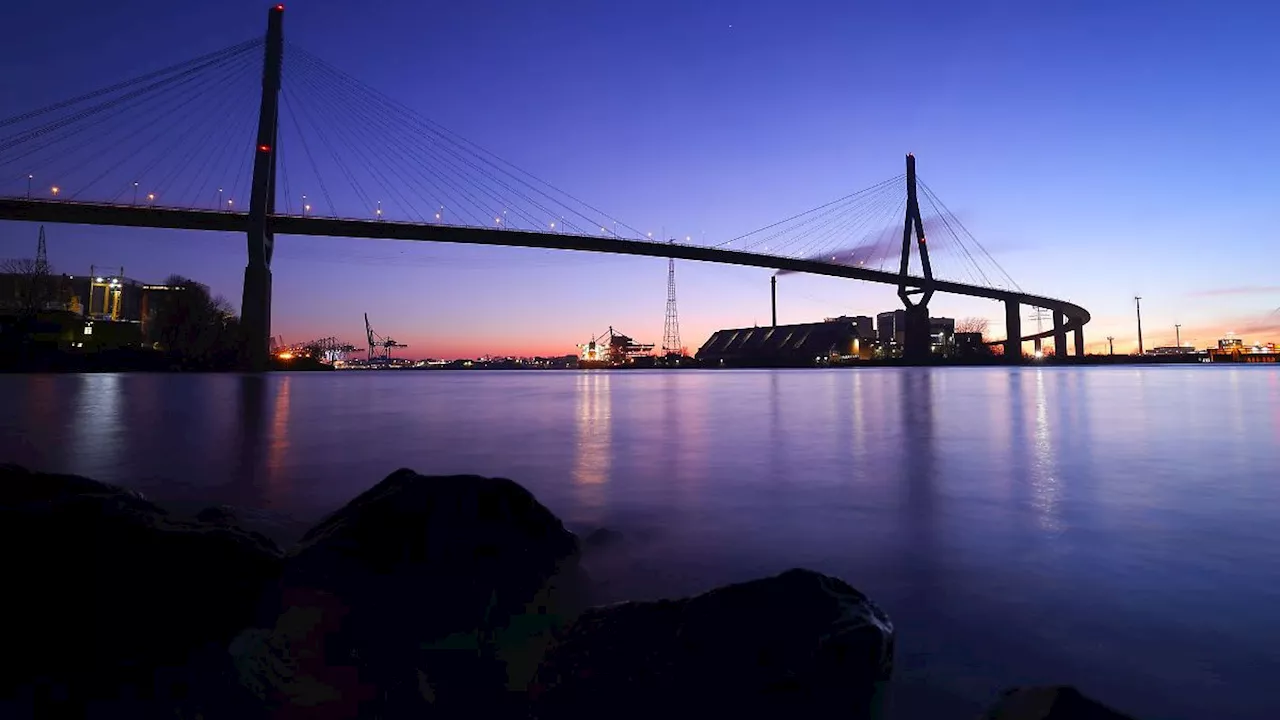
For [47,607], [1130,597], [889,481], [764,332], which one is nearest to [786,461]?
[889,481]

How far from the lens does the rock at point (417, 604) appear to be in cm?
190

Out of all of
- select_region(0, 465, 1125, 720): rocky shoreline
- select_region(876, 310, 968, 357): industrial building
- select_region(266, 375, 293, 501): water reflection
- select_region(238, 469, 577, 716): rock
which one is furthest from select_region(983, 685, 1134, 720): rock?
select_region(876, 310, 968, 357): industrial building

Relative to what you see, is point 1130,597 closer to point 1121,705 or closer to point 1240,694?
point 1240,694

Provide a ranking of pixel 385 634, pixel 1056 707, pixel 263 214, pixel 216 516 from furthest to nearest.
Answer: pixel 263 214
pixel 216 516
pixel 385 634
pixel 1056 707

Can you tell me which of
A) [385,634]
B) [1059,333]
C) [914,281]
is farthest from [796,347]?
[385,634]

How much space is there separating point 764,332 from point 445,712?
349ft

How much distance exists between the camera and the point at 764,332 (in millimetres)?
105812

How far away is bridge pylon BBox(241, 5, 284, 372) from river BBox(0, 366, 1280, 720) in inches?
958

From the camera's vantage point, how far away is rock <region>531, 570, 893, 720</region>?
5.33ft

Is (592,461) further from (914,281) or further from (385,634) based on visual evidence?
(914,281)

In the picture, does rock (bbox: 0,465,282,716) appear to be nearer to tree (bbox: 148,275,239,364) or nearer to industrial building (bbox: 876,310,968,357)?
tree (bbox: 148,275,239,364)

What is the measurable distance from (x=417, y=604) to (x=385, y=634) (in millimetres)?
140

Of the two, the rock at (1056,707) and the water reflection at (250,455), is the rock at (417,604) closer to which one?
the rock at (1056,707)

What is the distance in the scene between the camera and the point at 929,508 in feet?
14.4
